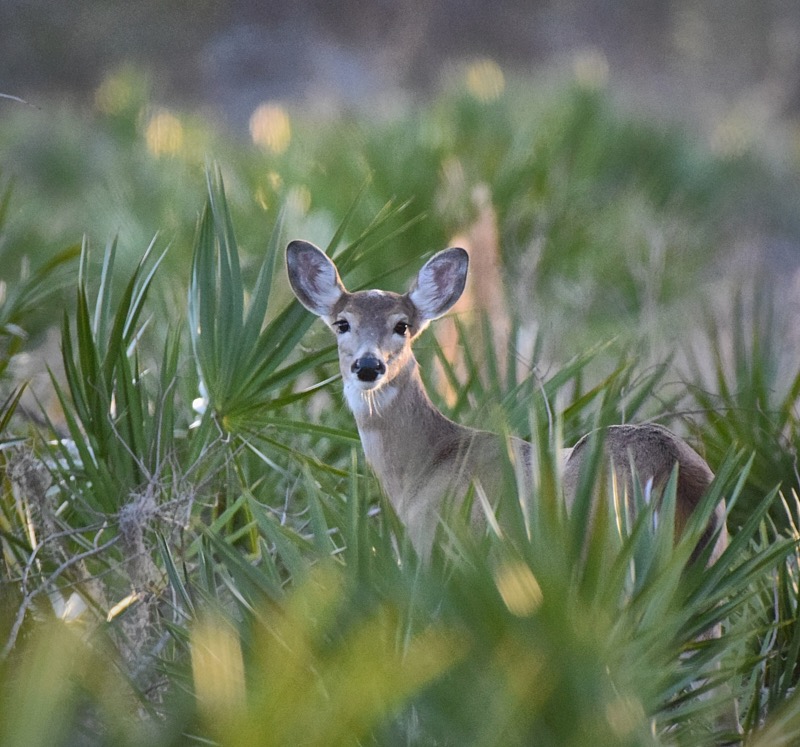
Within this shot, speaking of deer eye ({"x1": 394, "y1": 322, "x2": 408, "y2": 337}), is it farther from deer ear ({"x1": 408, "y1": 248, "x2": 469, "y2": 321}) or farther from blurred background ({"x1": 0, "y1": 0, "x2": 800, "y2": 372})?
blurred background ({"x1": 0, "y1": 0, "x2": 800, "y2": 372})

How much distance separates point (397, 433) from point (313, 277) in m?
0.55

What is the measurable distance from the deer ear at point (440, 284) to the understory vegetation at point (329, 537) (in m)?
0.16

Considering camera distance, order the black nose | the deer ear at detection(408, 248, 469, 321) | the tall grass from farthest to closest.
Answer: the deer ear at detection(408, 248, 469, 321)
the black nose
the tall grass

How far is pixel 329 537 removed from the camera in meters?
2.96

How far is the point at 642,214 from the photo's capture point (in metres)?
Answer: 10.6

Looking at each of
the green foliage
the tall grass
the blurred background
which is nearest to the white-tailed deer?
the tall grass

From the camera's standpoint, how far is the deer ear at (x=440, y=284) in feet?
14.0

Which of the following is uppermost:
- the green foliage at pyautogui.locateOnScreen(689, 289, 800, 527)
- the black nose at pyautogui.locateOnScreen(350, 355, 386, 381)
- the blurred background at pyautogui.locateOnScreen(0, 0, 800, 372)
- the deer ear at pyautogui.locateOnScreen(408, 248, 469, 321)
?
the deer ear at pyautogui.locateOnScreen(408, 248, 469, 321)

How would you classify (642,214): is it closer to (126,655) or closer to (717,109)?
(126,655)

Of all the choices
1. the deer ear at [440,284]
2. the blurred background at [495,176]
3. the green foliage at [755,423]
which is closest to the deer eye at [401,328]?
the deer ear at [440,284]

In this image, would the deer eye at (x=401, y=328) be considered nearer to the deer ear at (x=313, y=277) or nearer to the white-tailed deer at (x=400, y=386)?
the white-tailed deer at (x=400, y=386)

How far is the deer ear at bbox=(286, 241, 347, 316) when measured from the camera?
4152mm

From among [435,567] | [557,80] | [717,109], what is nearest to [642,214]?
[557,80]

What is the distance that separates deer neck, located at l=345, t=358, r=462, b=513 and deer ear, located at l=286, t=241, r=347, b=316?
29 centimetres
